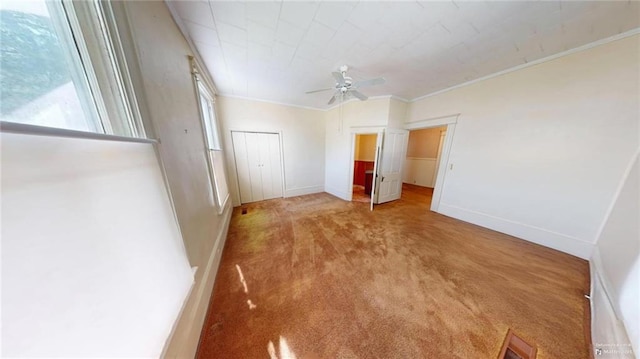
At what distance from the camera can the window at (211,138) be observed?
7.29 ft

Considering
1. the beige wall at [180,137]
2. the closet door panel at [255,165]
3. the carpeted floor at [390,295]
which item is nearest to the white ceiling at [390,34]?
the beige wall at [180,137]

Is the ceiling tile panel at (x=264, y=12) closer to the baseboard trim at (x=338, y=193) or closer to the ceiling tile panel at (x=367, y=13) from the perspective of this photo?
the ceiling tile panel at (x=367, y=13)

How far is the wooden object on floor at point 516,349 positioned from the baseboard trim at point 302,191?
3.83 meters

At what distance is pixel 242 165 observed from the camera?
12.3 ft

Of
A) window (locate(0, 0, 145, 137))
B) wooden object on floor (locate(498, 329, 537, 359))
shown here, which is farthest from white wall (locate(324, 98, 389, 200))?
window (locate(0, 0, 145, 137))

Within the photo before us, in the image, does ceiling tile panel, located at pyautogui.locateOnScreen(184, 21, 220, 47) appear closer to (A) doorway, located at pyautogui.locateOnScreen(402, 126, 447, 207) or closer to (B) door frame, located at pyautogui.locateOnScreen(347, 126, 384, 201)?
(B) door frame, located at pyautogui.locateOnScreen(347, 126, 384, 201)

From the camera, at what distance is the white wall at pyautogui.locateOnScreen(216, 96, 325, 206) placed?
3482mm

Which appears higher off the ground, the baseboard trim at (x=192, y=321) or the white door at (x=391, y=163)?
the white door at (x=391, y=163)

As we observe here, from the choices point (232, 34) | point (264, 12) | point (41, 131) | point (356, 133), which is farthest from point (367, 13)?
point (356, 133)

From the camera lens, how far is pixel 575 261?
206cm

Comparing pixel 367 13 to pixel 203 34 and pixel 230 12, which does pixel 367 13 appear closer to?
pixel 230 12

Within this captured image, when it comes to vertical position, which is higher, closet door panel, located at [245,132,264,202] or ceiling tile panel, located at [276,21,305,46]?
ceiling tile panel, located at [276,21,305,46]

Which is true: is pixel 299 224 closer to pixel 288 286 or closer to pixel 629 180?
pixel 288 286

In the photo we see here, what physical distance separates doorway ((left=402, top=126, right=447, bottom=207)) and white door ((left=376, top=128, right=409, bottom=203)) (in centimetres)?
144
